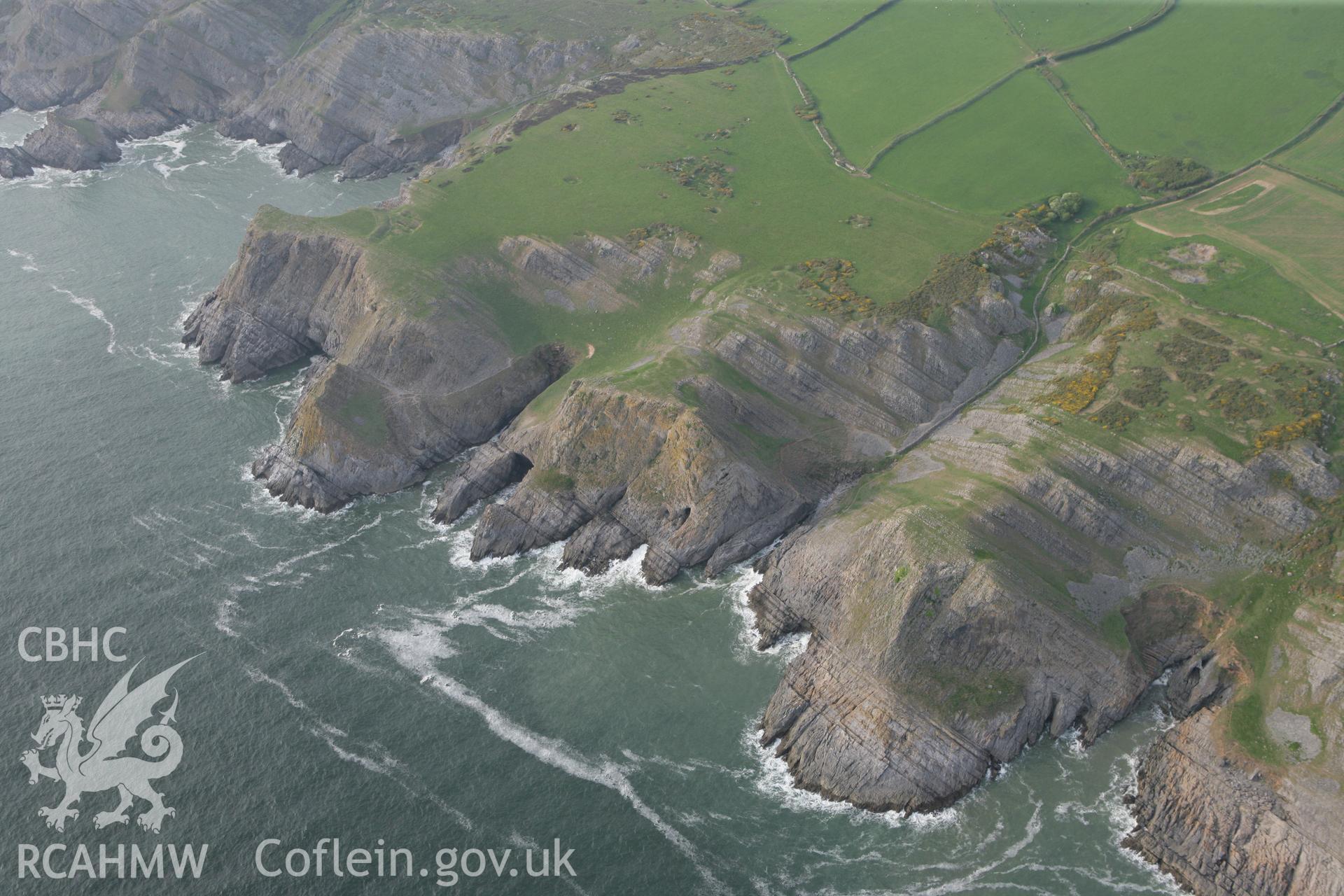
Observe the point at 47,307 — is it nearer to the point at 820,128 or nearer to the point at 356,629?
the point at 356,629

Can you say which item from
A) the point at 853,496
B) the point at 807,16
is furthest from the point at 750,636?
the point at 807,16

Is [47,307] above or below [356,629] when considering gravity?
above

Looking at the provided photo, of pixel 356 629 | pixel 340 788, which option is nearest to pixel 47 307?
pixel 356 629

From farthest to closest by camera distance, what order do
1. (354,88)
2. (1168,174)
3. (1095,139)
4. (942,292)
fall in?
(354,88), (1095,139), (1168,174), (942,292)

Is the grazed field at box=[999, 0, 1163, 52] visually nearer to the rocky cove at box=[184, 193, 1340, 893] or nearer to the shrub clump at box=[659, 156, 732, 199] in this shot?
the rocky cove at box=[184, 193, 1340, 893]

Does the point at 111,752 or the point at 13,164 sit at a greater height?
the point at 13,164

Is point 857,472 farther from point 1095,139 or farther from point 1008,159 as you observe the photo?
point 1095,139
